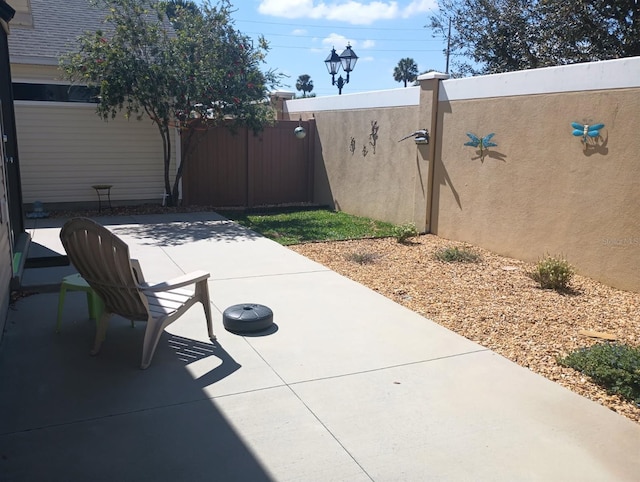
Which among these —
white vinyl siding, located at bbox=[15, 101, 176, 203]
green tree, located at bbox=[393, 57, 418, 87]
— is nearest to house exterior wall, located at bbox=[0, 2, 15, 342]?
white vinyl siding, located at bbox=[15, 101, 176, 203]

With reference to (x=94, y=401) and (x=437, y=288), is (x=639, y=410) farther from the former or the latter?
(x=94, y=401)

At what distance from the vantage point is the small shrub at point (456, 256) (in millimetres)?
7969

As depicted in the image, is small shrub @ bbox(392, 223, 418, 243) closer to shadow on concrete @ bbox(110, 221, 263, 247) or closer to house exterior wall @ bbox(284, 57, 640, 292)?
house exterior wall @ bbox(284, 57, 640, 292)

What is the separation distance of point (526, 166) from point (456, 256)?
1576mm

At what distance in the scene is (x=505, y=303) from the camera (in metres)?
6.11

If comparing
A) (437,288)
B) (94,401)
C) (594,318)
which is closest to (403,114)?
(437,288)

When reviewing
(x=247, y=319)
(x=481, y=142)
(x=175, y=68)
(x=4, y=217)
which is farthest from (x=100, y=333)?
(x=175, y=68)

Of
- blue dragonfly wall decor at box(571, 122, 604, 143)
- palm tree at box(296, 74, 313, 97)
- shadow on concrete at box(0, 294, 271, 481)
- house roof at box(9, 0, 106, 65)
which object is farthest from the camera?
palm tree at box(296, 74, 313, 97)

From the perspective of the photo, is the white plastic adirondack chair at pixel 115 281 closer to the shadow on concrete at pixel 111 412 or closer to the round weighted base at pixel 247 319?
the shadow on concrete at pixel 111 412

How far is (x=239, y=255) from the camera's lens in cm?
806

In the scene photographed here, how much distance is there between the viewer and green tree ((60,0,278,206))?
A: 35.1 feet

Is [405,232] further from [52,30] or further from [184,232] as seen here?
[52,30]

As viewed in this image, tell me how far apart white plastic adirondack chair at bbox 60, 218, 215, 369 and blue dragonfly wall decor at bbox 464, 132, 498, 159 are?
18.1 ft

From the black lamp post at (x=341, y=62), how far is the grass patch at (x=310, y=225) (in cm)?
351
